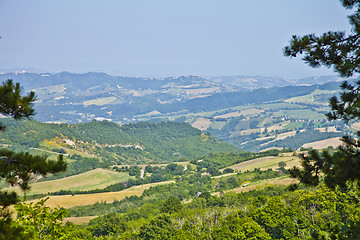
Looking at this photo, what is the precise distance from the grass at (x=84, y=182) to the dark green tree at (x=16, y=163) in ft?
459

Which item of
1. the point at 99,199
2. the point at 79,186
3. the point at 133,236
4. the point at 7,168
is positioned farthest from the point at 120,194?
the point at 7,168

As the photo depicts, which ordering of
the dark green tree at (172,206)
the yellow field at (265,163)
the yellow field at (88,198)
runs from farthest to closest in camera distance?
the yellow field at (265,163) < the yellow field at (88,198) < the dark green tree at (172,206)

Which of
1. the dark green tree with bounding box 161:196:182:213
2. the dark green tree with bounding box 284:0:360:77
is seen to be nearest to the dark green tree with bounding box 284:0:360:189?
the dark green tree with bounding box 284:0:360:77

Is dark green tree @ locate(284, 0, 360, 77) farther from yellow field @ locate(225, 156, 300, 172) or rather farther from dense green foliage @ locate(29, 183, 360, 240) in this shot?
yellow field @ locate(225, 156, 300, 172)

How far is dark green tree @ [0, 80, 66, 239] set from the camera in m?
12.5

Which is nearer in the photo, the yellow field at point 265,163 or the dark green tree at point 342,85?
the dark green tree at point 342,85

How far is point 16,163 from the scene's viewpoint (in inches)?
560

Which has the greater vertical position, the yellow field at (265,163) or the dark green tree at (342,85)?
the dark green tree at (342,85)

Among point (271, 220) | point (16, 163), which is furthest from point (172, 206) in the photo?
point (16, 163)

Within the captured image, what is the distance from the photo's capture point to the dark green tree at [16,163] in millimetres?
12508

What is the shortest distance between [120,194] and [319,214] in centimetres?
9798

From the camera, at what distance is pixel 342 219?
43.9m

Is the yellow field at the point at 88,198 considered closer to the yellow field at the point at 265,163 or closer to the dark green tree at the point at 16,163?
the yellow field at the point at 265,163

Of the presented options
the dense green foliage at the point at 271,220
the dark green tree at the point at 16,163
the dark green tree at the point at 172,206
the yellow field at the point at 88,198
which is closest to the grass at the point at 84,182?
the yellow field at the point at 88,198
